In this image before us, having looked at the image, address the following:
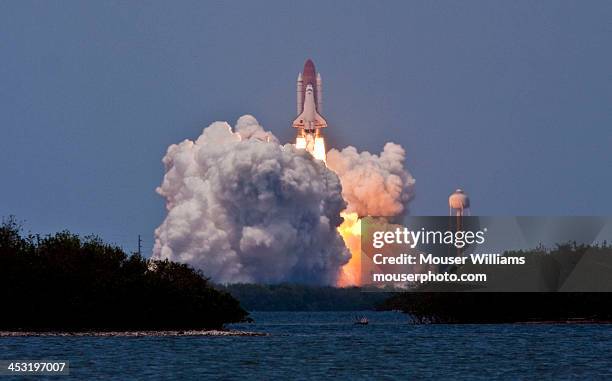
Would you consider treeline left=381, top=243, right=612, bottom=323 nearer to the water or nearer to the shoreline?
the water

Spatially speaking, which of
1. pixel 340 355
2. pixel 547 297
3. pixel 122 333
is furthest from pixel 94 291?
pixel 547 297

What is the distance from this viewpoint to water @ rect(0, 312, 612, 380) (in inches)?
3831

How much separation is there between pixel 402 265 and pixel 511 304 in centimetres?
1159

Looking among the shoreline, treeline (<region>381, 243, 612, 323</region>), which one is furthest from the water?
treeline (<region>381, 243, 612, 323</region>)

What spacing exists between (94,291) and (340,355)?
17726 mm

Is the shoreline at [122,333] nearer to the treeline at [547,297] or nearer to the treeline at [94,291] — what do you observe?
the treeline at [94,291]

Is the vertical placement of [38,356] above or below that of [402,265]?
below

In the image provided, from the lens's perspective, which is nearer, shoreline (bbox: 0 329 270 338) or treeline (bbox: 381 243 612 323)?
shoreline (bbox: 0 329 270 338)

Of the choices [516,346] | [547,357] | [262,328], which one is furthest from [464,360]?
[262,328]

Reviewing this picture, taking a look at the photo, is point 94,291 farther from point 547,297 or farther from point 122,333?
point 547,297

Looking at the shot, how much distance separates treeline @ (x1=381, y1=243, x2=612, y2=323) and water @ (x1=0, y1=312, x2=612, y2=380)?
24.0ft

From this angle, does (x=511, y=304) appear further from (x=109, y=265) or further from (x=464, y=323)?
(x=109, y=265)

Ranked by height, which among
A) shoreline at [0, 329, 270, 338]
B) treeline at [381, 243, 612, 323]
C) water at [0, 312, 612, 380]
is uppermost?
treeline at [381, 243, 612, 323]

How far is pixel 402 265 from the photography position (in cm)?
13788
